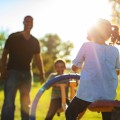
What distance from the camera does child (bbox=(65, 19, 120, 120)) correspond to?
21.1 ft

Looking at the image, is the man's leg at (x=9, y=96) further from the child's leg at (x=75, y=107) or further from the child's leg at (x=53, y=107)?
the child's leg at (x=75, y=107)

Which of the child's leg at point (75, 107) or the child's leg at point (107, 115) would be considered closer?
the child's leg at point (75, 107)

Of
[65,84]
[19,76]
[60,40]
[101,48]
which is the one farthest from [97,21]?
[60,40]

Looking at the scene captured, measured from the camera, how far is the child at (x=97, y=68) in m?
6.44

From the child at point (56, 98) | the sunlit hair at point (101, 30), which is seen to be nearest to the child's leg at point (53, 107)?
the child at point (56, 98)

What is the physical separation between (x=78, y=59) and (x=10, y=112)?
3.73m

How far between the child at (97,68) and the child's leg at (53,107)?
13.7ft

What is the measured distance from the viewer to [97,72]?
6.45 m

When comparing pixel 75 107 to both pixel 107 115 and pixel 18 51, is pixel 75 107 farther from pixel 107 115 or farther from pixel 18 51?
pixel 18 51

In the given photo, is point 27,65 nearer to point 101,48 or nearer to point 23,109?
point 23,109

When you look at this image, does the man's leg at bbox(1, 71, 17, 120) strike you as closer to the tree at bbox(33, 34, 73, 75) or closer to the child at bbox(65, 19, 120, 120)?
the child at bbox(65, 19, 120, 120)

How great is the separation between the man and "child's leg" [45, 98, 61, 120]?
65 centimetres

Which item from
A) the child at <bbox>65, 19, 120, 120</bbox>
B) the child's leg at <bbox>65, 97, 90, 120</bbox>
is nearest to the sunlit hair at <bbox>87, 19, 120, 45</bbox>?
the child at <bbox>65, 19, 120, 120</bbox>

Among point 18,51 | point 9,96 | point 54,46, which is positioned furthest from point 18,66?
point 54,46
